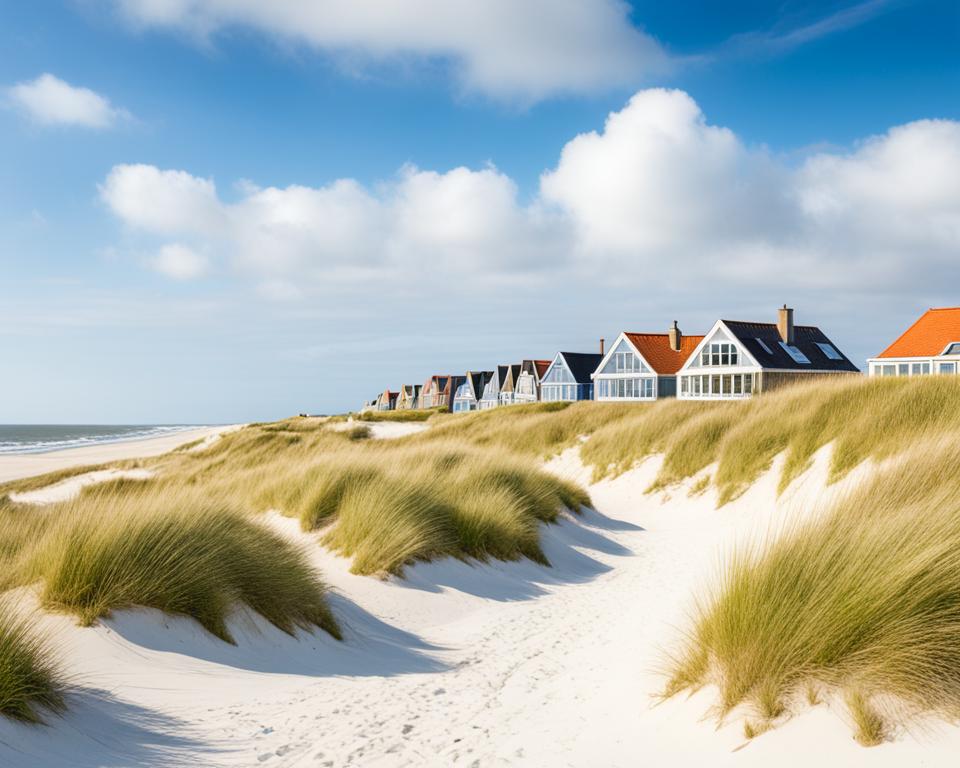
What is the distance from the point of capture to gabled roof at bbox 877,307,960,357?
4265 centimetres

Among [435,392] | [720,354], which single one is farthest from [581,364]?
[435,392]

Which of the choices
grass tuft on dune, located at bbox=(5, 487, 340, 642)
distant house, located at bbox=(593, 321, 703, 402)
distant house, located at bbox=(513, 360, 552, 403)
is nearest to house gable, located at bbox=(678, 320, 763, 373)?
distant house, located at bbox=(593, 321, 703, 402)

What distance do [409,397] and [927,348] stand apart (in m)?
71.6

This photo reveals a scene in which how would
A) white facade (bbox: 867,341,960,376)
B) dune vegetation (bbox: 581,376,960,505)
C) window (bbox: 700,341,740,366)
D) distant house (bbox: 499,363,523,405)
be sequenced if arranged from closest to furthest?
dune vegetation (bbox: 581,376,960,505)
white facade (bbox: 867,341,960,376)
window (bbox: 700,341,740,366)
distant house (bbox: 499,363,523,405)

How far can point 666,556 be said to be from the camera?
1275 centimetres

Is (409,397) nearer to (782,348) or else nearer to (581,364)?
(581,364)

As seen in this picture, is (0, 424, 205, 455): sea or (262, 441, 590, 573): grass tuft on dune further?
(0, 424, 205, 455): sea

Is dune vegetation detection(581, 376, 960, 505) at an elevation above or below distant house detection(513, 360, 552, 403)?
below

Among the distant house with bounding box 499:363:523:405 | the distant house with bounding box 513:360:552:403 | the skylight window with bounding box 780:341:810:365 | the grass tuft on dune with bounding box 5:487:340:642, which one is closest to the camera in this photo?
the grass tuft on dune with bounding box 5:487:340:642

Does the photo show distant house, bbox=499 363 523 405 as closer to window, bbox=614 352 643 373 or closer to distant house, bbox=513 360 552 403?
distant house, bbox=513 360 552 403

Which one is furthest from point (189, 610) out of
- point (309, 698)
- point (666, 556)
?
point (666, 556)

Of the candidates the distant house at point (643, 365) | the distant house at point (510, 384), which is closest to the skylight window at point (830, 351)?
the distant house at point (643, 365)

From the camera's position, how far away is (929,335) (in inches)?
1720

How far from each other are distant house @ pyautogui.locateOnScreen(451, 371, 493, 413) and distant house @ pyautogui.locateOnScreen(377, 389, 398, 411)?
75.6 ft
